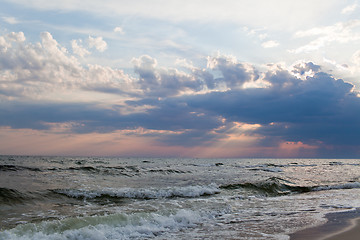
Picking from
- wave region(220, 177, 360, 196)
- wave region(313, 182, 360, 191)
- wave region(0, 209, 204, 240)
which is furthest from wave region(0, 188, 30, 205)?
wave region(313, 182, 360, 191)

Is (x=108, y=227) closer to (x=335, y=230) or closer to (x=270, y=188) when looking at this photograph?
(x=335, y=230)

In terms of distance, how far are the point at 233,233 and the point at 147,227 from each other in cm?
259

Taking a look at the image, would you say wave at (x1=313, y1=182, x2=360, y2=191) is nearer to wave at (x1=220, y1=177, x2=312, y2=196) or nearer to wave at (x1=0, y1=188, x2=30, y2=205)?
wave at (x1=220, y1=177, x2=312, y2=196)

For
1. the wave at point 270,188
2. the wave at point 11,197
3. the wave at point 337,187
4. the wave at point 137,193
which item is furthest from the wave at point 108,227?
the wave at point 337,187

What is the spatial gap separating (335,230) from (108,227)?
21.2 feet

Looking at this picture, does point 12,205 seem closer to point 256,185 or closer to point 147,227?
point 147,227

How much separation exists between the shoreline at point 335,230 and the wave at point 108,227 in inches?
136

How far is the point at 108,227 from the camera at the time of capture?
7.91 m

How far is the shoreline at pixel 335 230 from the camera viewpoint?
682cm

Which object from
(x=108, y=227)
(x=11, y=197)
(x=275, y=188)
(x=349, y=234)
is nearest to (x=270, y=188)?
(x=275, y=188)

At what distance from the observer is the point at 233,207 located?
12.3 m

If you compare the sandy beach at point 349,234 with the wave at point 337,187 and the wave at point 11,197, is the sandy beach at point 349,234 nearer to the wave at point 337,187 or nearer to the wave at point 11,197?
the wave at point 11,197

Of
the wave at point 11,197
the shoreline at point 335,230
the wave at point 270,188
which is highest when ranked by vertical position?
the shoreline at point 335,230

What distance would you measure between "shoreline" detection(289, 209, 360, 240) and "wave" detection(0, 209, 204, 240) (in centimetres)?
345
